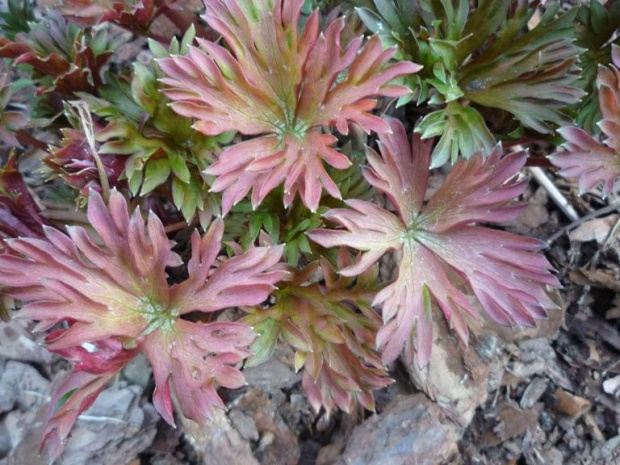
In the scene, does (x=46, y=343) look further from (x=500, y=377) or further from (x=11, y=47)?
(x=500, y=377)

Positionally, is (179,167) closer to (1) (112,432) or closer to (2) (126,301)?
(2) (126,301)

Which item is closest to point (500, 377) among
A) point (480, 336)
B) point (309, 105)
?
point (480, 336)

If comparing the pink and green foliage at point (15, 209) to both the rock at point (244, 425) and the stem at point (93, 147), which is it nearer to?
the stem at point (93, 147)

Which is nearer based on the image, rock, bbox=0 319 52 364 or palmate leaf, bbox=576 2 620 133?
palmate leaf, bbox=576 2 620 133

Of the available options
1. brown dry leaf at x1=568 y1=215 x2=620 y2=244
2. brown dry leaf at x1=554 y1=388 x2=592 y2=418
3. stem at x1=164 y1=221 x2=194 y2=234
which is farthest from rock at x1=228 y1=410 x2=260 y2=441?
brown dry leaf at x1=568 y1=215 x2=620 y2=244

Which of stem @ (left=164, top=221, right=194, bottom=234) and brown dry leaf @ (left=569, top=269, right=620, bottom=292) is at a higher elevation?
stem @ (left=164, top=221, right=194, bottom=234)

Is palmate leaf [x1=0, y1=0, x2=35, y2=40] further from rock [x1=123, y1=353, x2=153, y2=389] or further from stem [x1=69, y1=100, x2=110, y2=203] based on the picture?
rock [x1=123, y1=353, x2=153, y2=389]

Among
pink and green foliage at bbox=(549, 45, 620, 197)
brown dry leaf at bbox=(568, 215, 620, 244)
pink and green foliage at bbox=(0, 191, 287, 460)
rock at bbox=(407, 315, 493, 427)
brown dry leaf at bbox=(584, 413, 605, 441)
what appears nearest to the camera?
pink and green foliage at bbox=(0, 191, 287, 460)
